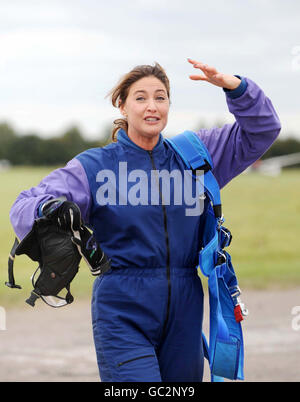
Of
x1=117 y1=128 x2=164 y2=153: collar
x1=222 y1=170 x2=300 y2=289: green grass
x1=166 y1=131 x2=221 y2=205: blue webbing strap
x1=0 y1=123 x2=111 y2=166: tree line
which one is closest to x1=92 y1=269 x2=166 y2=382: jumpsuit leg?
x1=166 y1=131 x2=221 y2=205: blue webbing strap

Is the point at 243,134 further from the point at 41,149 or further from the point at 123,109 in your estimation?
the point at 41,149

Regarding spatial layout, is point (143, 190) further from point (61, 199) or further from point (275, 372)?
point (275, 372)

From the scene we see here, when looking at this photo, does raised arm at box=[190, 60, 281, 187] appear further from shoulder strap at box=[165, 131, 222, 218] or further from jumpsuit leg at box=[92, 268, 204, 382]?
jumpsuit leg at box=[92, 268, 204, 382]

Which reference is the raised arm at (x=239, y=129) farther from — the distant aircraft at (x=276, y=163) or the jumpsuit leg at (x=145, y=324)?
the distant aircraft at (x=276, y=163)

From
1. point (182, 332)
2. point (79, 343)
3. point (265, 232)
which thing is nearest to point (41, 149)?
point (265, 232)

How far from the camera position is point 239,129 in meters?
3.74

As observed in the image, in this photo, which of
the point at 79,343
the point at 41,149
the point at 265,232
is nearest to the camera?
the point at 79,343

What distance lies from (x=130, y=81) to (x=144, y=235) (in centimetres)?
85

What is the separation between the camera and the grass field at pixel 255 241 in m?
9.77

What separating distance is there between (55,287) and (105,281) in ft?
1.15

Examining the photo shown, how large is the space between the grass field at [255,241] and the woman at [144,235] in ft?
17.9

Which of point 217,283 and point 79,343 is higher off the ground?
point 217,283

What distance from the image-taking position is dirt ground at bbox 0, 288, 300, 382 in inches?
229

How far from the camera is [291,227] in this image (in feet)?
58.6
